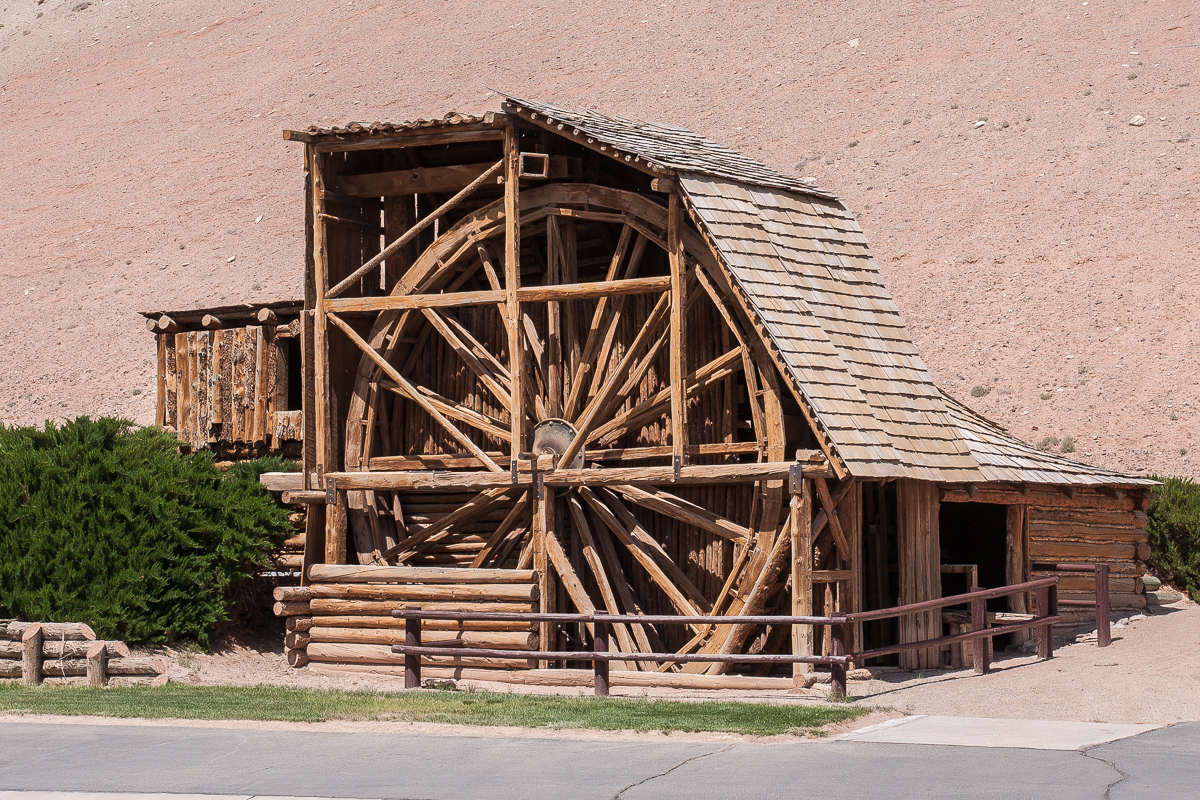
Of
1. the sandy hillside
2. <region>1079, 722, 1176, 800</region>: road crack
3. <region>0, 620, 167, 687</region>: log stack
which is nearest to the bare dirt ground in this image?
<region>0, 620, 167, 687</region>: log stack

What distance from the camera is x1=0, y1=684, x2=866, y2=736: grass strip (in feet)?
39.9


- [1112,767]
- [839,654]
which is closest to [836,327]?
[839,654]

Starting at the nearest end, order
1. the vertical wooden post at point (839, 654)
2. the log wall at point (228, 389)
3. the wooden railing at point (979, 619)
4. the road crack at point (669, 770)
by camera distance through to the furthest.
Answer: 1. the road crack at point (669, 770)
2. the vertical wooden post at point (839, 654)
3. the wooden railing at point (979, 619)
4. the log wall at point (228, 389)

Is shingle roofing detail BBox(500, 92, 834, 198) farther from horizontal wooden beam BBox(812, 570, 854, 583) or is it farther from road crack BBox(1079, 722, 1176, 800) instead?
road crack BBox(1079, 722, 1176, 800)

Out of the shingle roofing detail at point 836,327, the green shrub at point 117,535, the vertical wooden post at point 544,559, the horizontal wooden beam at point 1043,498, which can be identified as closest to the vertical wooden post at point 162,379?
the green shrub at point 117,535

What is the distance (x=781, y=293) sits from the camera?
16859 millimetres

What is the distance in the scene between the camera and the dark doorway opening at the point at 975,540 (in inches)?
834

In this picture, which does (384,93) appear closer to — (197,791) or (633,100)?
(633,100)

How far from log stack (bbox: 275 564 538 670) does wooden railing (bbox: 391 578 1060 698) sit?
2.29 feet

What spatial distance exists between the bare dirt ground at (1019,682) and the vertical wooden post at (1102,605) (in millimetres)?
177

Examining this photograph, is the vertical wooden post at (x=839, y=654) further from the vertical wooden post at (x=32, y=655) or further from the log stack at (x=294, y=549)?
the log stack at (x=294, y=549)

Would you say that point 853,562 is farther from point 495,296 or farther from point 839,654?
point 495,296

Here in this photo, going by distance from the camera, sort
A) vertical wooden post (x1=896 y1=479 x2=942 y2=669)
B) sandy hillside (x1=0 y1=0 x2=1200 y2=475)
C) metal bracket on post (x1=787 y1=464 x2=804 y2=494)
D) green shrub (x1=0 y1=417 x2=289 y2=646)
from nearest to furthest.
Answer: metal bracket on post (x1=787 y1=464 x2=804 y2=494)
vertical wooden post (x1=896 y1=479 x2=942 y2=669)
green shrub (x1=0 y1=417 x2=289 y2=646)
sandy hillside (x1=0 y1=0 x2=1200 y2=475)

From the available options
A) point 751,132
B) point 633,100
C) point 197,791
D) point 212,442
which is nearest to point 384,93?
point 633,100
